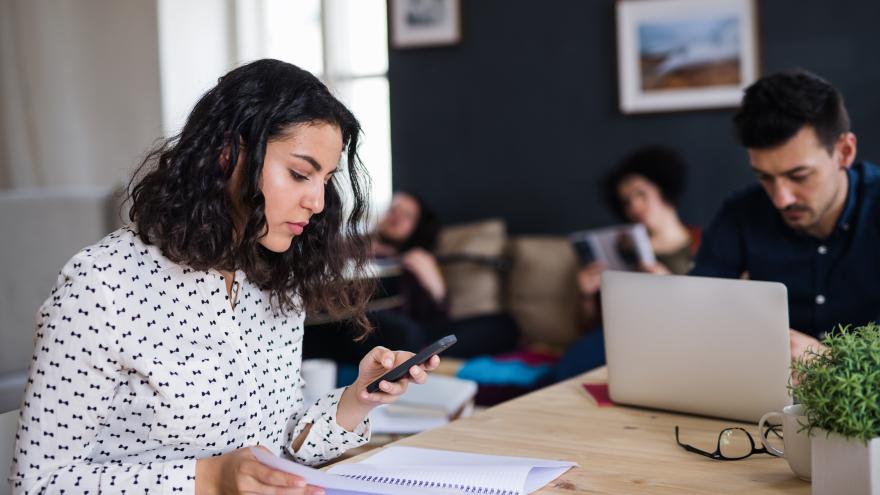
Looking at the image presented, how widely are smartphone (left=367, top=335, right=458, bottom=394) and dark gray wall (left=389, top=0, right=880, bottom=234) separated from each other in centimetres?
287

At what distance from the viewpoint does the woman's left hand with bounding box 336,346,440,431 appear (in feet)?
4.91

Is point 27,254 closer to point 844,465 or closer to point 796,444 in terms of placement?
point 796,444

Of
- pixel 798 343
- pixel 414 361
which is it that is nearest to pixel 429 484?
pixel 414 361

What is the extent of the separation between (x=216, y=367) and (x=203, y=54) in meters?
4.75

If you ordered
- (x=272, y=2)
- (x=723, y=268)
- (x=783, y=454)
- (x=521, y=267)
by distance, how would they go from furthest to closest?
(x=272, y=2)
(x=521, y=267)
(x=723, y=268)
(x=783, y=454)

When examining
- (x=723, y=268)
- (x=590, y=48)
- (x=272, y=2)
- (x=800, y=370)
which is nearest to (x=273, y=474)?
(x=800, y=370)

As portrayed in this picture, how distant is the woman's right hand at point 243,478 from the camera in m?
1.23

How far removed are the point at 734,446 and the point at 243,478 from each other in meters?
0.78

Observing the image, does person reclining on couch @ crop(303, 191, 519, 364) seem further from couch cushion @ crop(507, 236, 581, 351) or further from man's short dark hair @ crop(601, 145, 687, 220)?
man's short dark hair @ crop(601, 145, 687, 220)

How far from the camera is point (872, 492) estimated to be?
1.21m

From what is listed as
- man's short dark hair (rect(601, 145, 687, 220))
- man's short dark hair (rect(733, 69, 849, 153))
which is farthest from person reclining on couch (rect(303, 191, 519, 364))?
man's short dark hair (rect(733, 69, 849, 153))

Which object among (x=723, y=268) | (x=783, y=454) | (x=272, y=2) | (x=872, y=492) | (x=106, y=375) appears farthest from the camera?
(x=272, y=2)

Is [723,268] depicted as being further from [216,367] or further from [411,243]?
[411,243]

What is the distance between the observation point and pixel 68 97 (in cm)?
612
